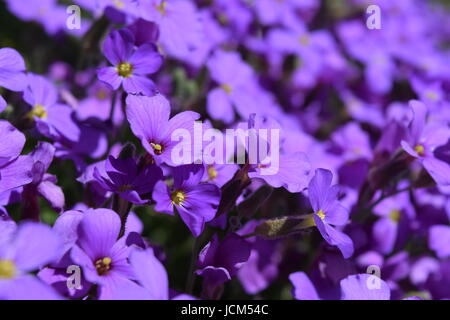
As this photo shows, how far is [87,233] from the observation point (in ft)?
3.22

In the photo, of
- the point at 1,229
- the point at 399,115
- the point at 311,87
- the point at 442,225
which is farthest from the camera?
the point at 311,87

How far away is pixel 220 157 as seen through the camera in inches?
48.4

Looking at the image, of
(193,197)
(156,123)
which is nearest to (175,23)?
(156,123)

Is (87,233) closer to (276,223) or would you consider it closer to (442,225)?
(276,223)

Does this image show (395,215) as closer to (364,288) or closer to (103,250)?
→ (364,288)

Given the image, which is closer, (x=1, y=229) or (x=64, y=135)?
(x=1, y=229)

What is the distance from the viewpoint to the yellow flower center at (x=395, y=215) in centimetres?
155

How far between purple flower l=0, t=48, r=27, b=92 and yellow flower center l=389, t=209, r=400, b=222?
Answer: 0.99 m

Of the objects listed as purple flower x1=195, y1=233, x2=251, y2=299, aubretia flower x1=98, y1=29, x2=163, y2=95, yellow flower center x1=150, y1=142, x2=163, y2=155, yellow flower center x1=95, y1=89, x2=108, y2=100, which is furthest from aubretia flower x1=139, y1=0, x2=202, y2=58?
purple flower x1=195, y1=233, x2=251, y2=299

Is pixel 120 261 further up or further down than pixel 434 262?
further up

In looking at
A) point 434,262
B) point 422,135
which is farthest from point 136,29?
point 434,262

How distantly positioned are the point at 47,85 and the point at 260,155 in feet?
1.89

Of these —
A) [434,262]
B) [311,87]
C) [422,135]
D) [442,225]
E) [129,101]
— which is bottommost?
[434,262]

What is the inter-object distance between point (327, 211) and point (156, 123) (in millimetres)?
392
